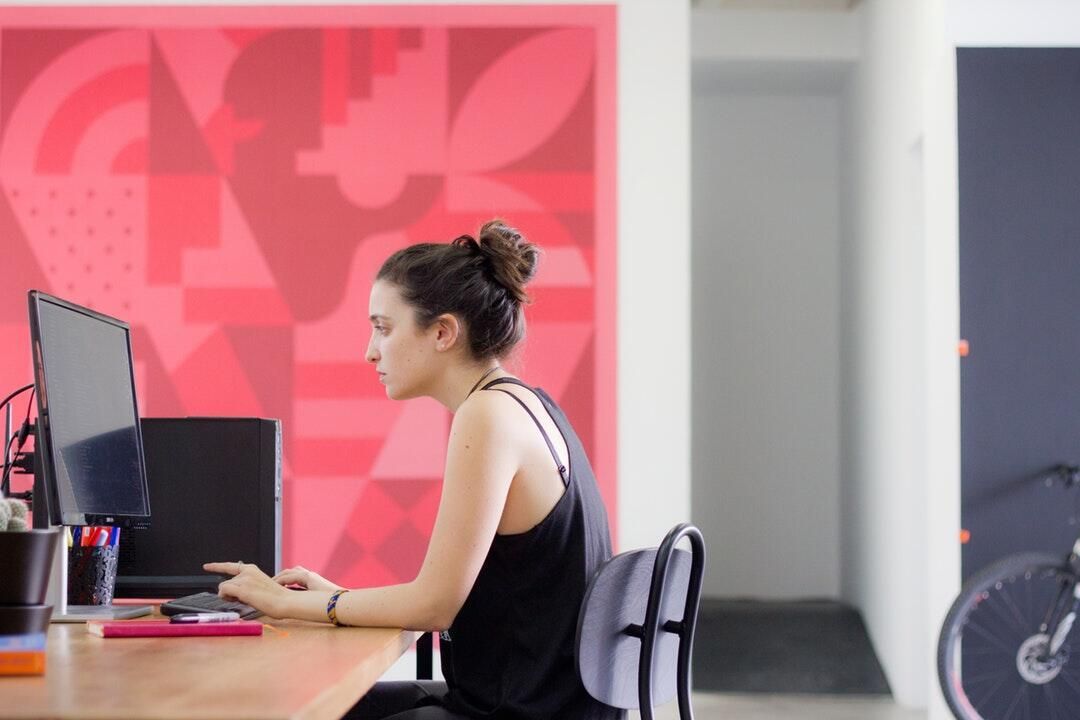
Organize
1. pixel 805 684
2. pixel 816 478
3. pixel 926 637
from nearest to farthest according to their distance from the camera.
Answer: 1. pixel 926 637
2. pixel 805 684
3. pixel 816 478

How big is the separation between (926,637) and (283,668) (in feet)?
11.0

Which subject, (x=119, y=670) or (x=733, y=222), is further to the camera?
(x=733, y=222)

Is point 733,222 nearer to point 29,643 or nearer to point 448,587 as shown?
point 448,587

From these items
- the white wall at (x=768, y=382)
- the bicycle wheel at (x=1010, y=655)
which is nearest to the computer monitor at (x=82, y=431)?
the bicycle wheel at (x=1010, y=655)

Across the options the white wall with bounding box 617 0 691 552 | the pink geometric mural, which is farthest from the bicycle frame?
the pink geometric mural

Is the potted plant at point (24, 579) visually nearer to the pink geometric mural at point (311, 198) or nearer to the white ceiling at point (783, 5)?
the pink geometric mural at point (311, 198)

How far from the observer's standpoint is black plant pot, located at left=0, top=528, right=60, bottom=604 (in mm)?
1240

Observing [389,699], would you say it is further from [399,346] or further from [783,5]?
[783,5]

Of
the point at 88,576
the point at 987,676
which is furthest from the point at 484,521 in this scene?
the point at 987,676

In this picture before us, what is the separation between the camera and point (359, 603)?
1.63 metres

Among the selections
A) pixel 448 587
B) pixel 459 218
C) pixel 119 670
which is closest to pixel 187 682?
pixel 119 670

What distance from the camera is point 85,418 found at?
1799 millimetres

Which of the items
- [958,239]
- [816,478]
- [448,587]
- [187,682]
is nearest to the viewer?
[187,682]

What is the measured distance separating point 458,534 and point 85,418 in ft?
1.98
